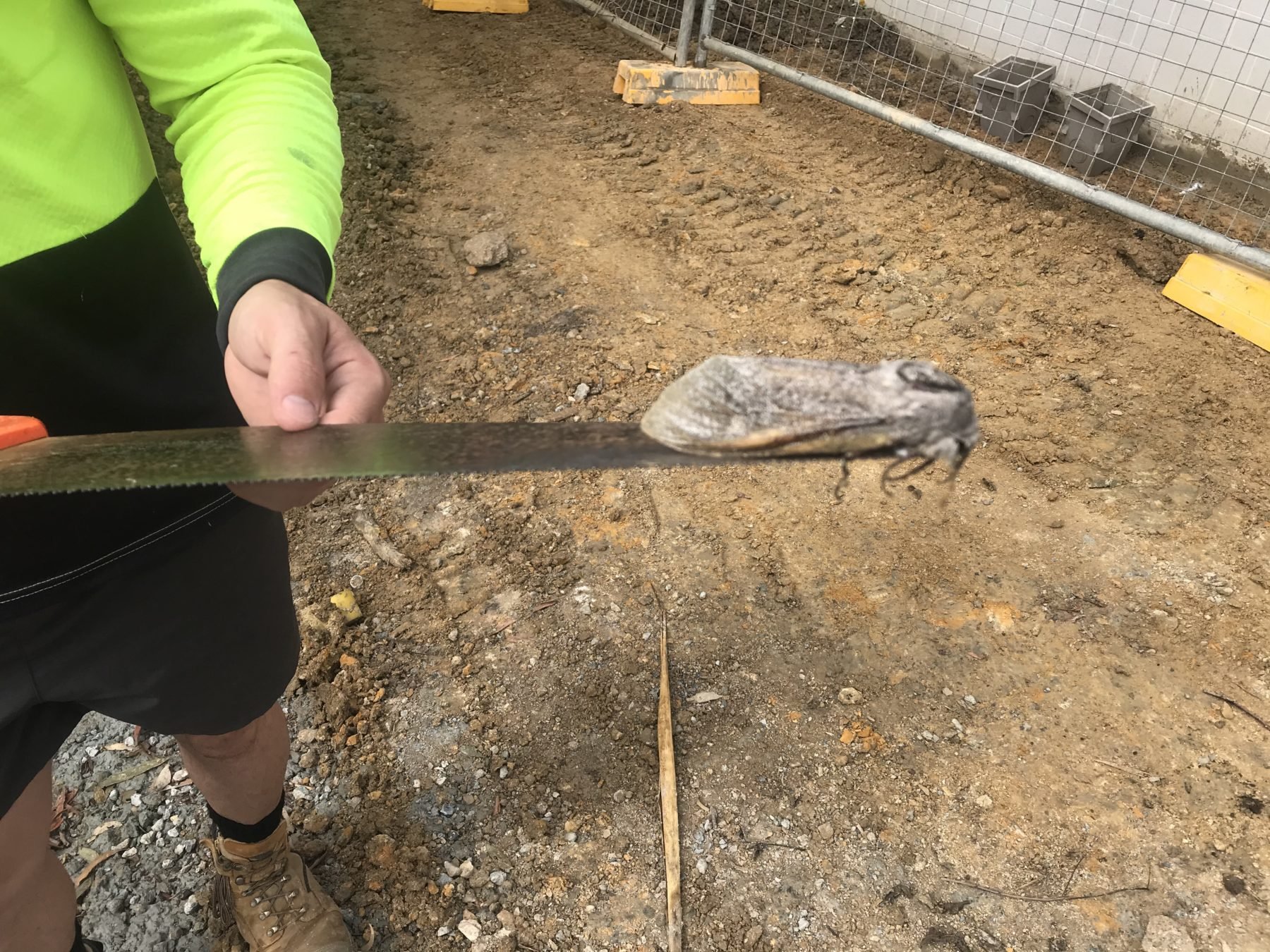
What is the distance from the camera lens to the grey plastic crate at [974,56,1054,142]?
446 centimetres

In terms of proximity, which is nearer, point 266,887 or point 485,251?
point 266,887

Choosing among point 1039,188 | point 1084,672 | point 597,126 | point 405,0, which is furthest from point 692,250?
point 405,0

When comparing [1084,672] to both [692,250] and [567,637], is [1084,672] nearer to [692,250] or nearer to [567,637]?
[567,637]

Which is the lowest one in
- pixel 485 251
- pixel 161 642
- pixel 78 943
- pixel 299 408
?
pixel 78 943

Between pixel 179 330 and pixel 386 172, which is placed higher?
pixel 179 330

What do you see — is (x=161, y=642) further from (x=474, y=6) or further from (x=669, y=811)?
(x=474, y=6)

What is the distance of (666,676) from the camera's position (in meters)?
2.25

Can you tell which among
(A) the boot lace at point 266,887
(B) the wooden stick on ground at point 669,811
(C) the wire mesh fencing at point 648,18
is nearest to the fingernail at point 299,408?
(A) the boot lace at point 266,887

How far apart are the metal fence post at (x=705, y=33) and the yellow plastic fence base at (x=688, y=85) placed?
13 cm

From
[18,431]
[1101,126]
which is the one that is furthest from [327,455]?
[1101,126]

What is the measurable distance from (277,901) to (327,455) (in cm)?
132

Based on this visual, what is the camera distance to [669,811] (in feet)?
6.52

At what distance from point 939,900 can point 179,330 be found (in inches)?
74.5

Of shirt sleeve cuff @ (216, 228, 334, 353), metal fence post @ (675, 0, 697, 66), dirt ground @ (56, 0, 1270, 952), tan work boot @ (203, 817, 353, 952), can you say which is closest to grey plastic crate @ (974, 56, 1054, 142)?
dirt ground @ (56, 0, 1270, 952)
